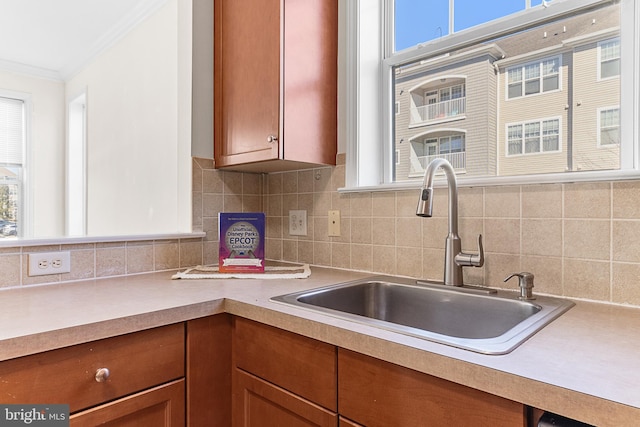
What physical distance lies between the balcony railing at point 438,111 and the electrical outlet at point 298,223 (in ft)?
2.08

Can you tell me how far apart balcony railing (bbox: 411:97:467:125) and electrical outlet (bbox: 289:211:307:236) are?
64cm

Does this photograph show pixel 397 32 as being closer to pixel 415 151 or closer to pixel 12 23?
pixel 415 151

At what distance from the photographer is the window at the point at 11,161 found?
3980mm

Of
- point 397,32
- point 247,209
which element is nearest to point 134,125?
point 247,209

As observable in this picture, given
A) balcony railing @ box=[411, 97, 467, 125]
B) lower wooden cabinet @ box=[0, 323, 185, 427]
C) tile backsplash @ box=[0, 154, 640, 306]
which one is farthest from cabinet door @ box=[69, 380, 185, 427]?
balcony railing @ box=[411, 97, 467, 125]

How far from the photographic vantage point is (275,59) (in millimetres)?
1466

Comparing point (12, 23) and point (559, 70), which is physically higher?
point (12, 23)

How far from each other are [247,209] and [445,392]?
1.39m

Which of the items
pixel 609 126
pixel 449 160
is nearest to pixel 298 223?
pixel 449 160

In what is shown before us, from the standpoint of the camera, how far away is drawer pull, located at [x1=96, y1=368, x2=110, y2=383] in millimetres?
878

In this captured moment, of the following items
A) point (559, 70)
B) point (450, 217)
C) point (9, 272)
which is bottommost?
point (9, 272)

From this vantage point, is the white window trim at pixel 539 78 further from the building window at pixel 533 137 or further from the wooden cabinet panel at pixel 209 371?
the wooden cabinet panel at pixel 209 371

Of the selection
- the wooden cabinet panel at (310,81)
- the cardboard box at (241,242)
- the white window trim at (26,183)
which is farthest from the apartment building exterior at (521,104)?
the white window trim at (26,183)

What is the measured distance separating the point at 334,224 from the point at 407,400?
3.17ft
